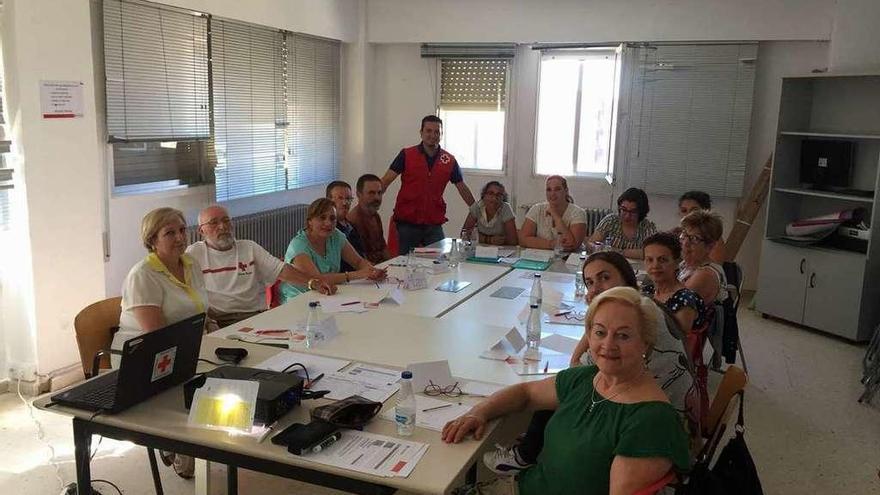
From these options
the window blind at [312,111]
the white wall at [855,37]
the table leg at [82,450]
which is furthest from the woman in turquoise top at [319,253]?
the white wall at [855,37]

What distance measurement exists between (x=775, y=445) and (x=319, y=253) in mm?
2629

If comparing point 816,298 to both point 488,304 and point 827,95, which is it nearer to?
point 827,95

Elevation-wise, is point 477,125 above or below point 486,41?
below

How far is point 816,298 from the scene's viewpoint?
553 centimetres

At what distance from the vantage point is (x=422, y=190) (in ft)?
18.4

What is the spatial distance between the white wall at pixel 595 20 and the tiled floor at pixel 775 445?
9.66 ft

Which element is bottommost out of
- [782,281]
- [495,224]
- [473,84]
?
[782,281]

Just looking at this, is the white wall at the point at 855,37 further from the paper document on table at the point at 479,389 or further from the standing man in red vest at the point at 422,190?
the paper document on table at the point at 479,389

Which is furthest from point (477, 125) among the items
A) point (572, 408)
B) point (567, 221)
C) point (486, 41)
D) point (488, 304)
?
point (572, 408)

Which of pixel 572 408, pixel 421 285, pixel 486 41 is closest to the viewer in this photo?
pixel 572 408

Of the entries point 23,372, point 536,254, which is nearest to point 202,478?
point 23,372

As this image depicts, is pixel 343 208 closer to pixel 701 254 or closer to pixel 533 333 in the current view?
pixel 533 333

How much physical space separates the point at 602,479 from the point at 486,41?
5.74 meters

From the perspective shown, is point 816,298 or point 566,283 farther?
point 816,298
